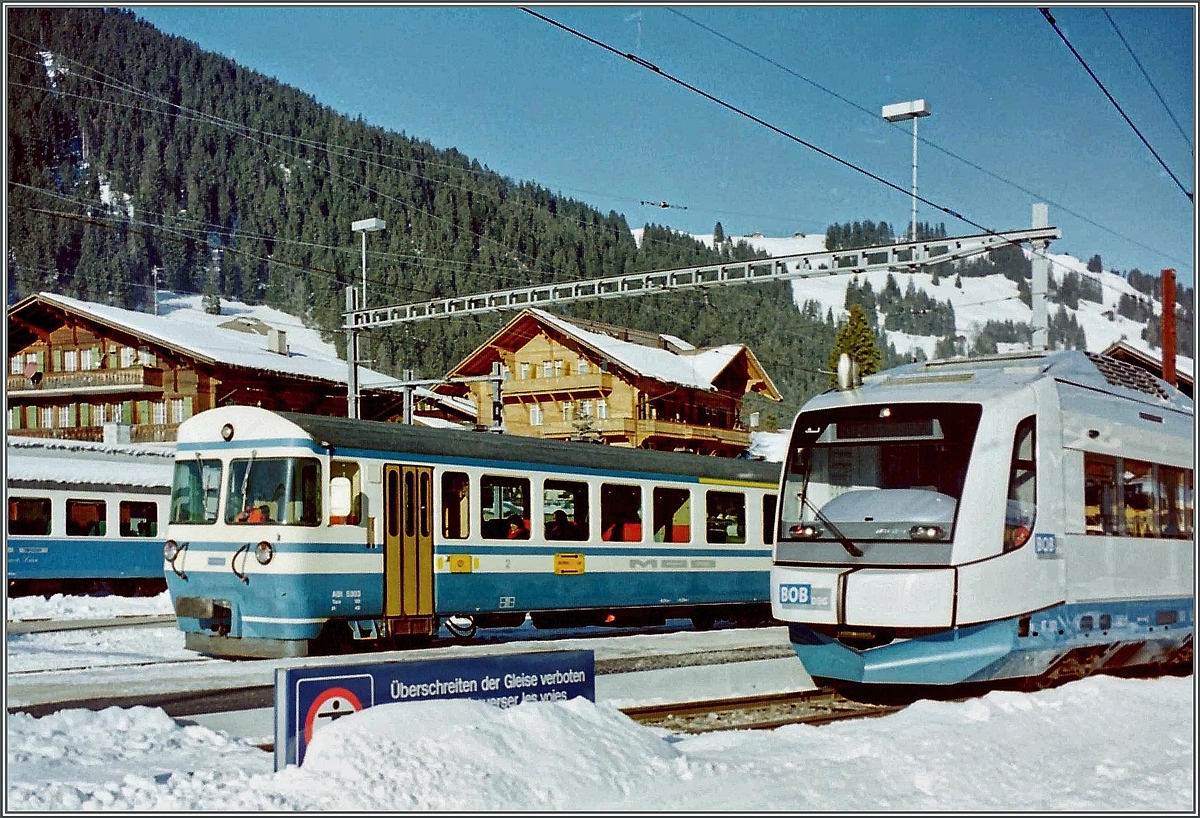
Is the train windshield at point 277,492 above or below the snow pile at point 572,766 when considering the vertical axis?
above

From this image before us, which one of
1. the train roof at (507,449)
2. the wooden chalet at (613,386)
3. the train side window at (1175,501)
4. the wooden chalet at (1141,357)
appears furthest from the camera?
the wooden chalet at (613,386)

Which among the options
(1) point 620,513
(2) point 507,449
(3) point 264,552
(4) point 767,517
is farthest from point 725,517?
(3) point 264,552

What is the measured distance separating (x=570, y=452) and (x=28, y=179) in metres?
50.8

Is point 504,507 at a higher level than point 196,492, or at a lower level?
lower

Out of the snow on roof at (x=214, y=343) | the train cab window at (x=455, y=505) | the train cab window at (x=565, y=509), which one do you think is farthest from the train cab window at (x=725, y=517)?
the snow on roof at (x=214, y=343)

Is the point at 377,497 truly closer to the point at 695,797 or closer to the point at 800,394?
the point at 695,797

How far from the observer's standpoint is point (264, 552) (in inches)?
585

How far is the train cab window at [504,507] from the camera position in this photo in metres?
16.9

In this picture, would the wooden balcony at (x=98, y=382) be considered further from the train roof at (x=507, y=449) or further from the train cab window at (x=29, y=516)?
the train roof at (x=507, y=449)

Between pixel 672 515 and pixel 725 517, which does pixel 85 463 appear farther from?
pixel 725 517

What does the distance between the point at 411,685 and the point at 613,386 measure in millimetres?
41853

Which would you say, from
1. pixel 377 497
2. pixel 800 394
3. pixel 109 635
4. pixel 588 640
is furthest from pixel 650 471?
pixel 800 394

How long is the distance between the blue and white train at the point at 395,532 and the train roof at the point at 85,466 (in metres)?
13.0

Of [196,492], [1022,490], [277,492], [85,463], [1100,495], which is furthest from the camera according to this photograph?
[85,463]
